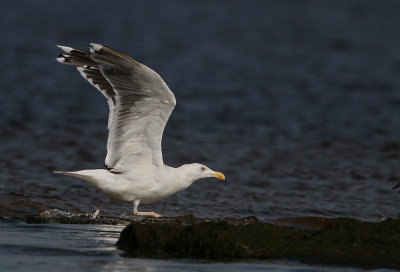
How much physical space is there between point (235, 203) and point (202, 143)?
423 cm

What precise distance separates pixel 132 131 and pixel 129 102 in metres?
0.38

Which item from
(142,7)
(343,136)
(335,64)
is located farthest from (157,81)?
(142,7)

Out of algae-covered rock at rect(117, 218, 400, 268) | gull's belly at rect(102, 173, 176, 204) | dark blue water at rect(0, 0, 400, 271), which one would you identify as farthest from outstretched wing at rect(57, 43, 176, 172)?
algae-covered rock at rect(117, 218, 400, 268)

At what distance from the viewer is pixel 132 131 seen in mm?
9273

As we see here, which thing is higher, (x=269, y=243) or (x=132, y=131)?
(x=132, y=131)

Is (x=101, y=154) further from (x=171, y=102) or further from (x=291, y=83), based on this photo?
(x=291, y=83)

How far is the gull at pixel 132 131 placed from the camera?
8.80 metres

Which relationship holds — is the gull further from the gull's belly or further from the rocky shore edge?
the rocky shore edge

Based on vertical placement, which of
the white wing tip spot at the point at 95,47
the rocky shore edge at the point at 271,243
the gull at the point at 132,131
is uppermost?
the white wing tip spot at the point at 95,47

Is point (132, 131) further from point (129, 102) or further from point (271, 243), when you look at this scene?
point (271, 243)

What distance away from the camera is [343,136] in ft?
55.5

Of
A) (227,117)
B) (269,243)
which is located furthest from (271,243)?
(227,117)

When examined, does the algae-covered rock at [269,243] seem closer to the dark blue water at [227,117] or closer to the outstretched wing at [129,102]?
the dark blue water at [227,117]

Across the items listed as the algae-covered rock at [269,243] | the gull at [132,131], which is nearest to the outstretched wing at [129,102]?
the gull at [132,131]
